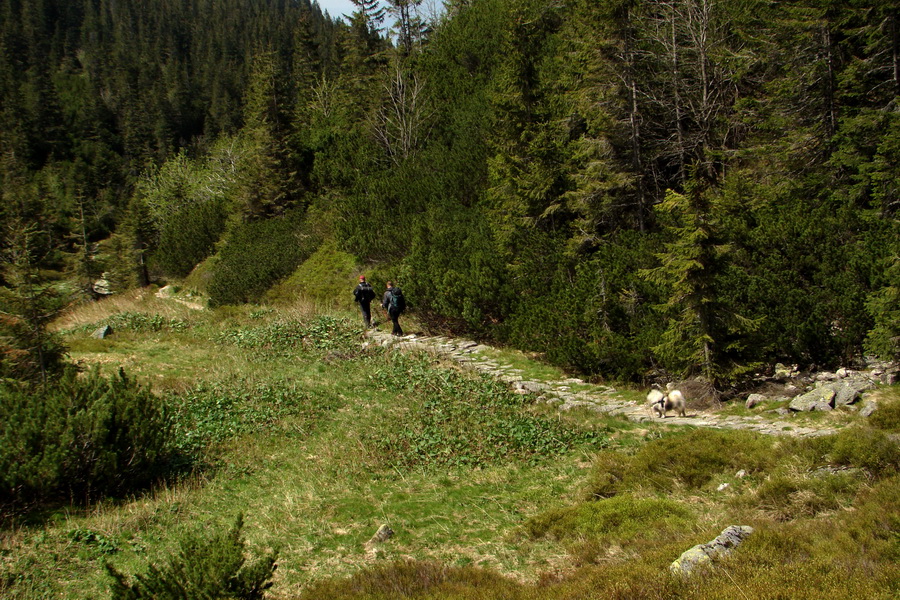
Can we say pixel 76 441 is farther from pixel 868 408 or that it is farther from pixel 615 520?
pixel 868 408

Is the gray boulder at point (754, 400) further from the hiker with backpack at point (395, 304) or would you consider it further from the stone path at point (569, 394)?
the hiker with backpack at point (395, 304)

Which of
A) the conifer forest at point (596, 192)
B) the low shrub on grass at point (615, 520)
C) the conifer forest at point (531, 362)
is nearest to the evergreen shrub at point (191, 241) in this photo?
the conifer forest at point (596, 192)

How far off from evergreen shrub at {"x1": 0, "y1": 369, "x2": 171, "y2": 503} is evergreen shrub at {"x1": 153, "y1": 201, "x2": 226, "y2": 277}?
101 ft

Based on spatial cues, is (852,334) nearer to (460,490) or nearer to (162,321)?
(460,490)

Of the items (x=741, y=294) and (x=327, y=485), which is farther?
(x=741, y=294)

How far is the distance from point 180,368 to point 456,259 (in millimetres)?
8417

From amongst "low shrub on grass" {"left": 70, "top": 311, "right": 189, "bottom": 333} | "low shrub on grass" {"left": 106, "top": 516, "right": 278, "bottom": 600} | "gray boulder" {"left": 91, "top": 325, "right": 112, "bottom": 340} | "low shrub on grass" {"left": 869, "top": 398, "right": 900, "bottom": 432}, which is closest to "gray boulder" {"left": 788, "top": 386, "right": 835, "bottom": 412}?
"low shrub on grass" {"left": 869, "top": 398, "right": 900, "bottom": 432}

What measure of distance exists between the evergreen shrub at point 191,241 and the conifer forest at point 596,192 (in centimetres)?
15

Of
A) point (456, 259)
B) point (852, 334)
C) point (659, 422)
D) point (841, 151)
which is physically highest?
point (841, 151)

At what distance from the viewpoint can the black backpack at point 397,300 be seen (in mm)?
17875

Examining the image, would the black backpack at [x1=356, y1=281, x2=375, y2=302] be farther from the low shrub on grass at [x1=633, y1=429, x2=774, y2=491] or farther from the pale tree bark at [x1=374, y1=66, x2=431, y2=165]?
the low shrub on grass at [x1=633, y1=429, x2=774, y2=491]

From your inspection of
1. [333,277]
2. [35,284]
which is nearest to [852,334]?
[35,284]

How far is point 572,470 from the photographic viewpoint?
26.8ft

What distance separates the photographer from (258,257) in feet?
97.9
